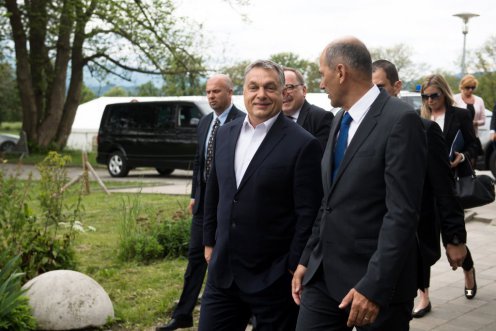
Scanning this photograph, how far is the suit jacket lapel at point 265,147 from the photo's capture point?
384cm

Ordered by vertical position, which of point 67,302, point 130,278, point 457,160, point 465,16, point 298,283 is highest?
point 465,16

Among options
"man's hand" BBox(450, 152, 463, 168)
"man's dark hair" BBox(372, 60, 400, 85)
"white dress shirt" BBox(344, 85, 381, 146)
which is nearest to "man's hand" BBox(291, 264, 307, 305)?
"white dress shirt" BBox(344, 85, 381, 146)

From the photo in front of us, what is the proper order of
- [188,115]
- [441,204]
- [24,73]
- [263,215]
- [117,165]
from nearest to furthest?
[263,215] < [441,204] < [188,115] < [117,165] < [24,73]

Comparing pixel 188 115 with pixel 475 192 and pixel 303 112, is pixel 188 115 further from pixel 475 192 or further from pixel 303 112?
pixel 475 192

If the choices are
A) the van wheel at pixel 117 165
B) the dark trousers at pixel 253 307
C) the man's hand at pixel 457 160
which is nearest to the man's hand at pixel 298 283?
the dark trousers at pixel 253 307

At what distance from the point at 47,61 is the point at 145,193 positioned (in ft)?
55.2

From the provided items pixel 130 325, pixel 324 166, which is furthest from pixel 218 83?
pixel 324 166

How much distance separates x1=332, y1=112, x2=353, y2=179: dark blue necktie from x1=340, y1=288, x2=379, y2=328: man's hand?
22.8 inches

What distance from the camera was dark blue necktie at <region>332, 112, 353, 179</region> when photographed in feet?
10.9

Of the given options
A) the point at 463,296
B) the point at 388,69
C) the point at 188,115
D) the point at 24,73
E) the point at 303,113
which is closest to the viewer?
the point at 388,69

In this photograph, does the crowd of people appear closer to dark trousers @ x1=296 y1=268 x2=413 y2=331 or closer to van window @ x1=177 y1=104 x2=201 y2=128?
dark trousers @ x1=296 y1=268 x2=413 y2=331

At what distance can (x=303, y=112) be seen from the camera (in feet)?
18.6

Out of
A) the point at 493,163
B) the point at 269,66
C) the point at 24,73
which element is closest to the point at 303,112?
the point at 269,66

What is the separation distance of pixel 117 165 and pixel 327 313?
61.7 feet
